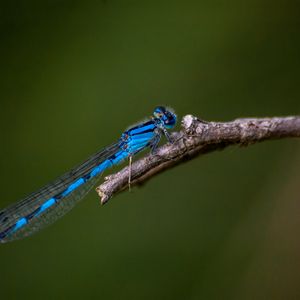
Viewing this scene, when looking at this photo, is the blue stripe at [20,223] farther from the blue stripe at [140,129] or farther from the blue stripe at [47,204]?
the blue stripe at [140,129]

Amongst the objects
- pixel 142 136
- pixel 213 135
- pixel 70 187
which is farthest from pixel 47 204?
pixel 213 135

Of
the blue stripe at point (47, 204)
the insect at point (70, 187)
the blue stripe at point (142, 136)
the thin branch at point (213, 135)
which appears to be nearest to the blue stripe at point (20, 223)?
the insect at point (70, 187)

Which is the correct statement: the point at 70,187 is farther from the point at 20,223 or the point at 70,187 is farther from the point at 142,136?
the point at 142,136

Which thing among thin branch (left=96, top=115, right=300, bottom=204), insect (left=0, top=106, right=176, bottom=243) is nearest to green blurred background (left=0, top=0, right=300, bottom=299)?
insect (left=0, top=106, right=176, bottom=243)


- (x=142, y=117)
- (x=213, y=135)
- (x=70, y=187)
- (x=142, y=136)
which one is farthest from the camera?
(x=142, y=117)

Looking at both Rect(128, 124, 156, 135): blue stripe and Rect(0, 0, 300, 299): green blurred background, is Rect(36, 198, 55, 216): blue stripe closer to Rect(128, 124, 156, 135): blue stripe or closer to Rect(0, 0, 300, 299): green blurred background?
Rect(0, 0, 300, 299): green blurred background

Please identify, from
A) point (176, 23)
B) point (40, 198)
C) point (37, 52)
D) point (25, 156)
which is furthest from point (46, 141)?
point (176, 23)
